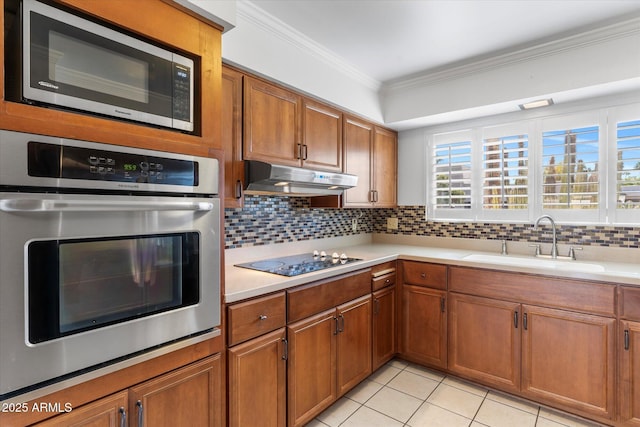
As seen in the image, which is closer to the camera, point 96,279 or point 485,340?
point 96,279

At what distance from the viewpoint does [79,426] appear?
39.9 inches

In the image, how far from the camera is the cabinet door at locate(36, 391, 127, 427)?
3.23 ft

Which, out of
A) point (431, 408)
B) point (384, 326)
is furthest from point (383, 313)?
point (431, 408)

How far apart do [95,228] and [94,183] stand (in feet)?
0.46

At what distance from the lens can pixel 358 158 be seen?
2809 mm

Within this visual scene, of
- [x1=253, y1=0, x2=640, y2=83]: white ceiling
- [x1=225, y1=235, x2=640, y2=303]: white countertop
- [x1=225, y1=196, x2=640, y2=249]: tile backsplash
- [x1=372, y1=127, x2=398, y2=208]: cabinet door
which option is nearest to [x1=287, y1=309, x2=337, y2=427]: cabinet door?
[x1=225, y1=235, x2=640, y2=303]: white countertop

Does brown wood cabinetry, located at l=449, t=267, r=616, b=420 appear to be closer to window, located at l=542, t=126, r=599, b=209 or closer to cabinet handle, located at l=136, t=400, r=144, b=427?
window, located at l=542, t=126, r=599, b=209

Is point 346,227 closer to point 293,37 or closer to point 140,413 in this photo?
point 293,37

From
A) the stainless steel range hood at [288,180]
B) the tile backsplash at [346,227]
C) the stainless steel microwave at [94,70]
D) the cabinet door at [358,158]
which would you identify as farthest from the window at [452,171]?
the stainless steel microwave at [94,70]

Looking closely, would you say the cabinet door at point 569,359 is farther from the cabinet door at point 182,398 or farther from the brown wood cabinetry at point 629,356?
the cabinet door at point 182,398

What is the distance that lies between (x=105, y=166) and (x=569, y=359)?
267 centimetres

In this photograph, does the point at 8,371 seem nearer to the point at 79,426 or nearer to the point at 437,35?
the point at 79,426

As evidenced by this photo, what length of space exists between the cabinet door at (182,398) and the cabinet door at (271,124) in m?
1.13

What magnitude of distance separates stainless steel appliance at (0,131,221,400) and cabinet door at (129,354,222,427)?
139 mm
